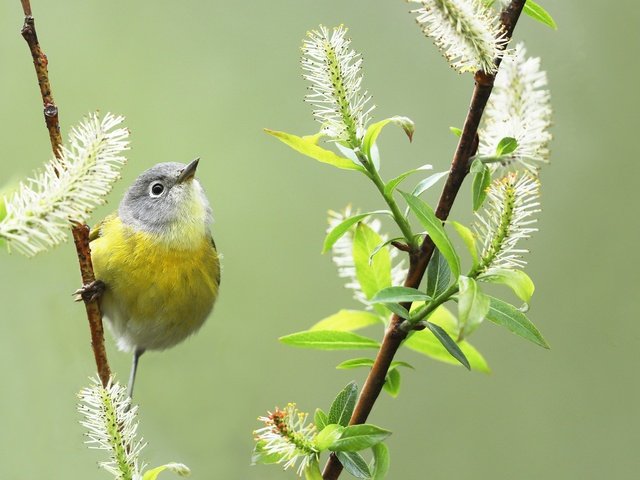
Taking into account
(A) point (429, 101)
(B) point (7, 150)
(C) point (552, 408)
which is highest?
(B) point (7, 150)

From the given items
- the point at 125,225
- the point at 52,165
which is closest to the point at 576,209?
the point at 125,225

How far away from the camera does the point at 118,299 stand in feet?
10.2

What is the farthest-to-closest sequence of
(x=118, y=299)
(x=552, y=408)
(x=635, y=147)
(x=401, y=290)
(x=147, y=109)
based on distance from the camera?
(x=147, y=109)
(x=635, y=147)
(x=552, y=408)
(x=118, y=299)
(x=401, y=290)

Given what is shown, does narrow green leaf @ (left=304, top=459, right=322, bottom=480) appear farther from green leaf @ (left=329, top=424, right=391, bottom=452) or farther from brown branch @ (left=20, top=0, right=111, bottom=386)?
brown branch @ (left=20, top=0, right=111, bottom=386)

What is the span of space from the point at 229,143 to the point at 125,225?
251 centimetres

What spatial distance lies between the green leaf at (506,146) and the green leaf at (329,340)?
17.7 inches

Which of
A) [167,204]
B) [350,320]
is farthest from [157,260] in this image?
[350,320]

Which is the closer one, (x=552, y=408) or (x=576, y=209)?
(x=552, y=408)

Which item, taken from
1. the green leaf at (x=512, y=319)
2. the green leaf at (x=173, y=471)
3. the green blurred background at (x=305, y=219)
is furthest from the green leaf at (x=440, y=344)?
the green blurred background at (x=305, y=219)

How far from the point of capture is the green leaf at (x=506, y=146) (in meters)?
1.53

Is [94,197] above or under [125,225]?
under

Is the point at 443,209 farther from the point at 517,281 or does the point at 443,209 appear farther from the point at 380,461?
the point at 380,461

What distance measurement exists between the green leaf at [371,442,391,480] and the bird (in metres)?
1.74

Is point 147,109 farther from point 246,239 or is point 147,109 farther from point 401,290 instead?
point 401,290
